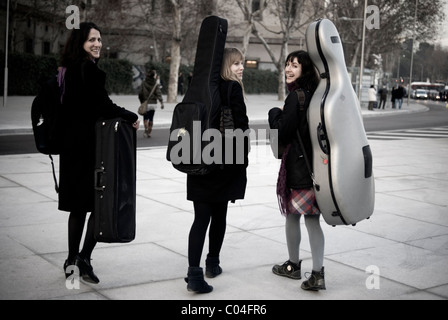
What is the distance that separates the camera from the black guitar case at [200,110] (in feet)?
15.4

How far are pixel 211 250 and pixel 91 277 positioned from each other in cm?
93

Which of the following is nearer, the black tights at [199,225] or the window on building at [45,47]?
the black tights at [199,225]

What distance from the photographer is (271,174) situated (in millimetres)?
10906

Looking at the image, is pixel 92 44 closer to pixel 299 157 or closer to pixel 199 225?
pixel 199 225

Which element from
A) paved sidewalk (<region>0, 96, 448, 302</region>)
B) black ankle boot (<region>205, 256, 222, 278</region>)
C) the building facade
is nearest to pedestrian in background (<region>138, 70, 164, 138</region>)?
paved sidewalk (<region>0, 96, 448, 302</region>)

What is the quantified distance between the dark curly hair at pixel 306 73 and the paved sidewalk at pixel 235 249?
1.51 metres

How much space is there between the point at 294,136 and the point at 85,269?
6.03 feet

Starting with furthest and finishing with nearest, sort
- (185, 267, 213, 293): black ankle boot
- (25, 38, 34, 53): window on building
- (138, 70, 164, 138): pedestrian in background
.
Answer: (25, 38, 34, 53): window on building → (138, 70, 164, 138): pedestrian in background → (185, 267, 213, 293): black ankle boot

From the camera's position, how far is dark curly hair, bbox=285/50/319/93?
16.2ft

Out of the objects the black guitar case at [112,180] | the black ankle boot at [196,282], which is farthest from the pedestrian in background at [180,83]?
the black ankle boot at [196,282]

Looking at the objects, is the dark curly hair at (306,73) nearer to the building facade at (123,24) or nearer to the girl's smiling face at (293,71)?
the girl's smiling face at (293,71)

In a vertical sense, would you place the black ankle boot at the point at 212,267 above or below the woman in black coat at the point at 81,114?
below

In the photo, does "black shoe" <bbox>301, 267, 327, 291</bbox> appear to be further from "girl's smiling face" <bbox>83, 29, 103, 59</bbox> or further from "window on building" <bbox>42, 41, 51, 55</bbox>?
Answer: "window on building" <bbox>42, 41, 51, 55</bbox>
